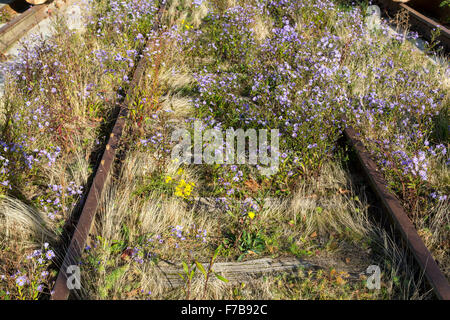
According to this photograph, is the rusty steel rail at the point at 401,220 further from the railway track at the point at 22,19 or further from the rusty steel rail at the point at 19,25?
the rusty steel rail at the point at 19,25

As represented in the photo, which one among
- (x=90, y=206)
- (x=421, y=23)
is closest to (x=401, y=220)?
(x=90, y=206)

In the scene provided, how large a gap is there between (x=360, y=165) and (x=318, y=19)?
165 inches

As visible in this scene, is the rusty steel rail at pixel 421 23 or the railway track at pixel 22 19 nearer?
the railway track at pixel 22 19

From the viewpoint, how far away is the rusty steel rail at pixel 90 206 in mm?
3094

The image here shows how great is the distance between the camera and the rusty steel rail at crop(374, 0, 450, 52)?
7.42 meters

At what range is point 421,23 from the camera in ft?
26.2

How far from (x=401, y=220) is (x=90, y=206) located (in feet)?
9.61

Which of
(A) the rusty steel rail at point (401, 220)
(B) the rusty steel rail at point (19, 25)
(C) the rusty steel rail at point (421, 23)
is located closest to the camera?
(A) the rusty steel rail at point (401, 220)

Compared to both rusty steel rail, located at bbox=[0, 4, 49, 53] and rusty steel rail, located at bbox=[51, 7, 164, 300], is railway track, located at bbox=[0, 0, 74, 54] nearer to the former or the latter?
rusty steel rail, located at bbox=[0, 4, 49, 53]

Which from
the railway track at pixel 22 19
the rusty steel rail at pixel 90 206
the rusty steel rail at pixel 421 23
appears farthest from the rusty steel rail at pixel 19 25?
the rusty steel rail at pixel 421 23

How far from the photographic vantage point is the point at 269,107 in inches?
207

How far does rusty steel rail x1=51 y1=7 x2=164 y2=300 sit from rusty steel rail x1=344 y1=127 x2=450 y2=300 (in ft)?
9.26

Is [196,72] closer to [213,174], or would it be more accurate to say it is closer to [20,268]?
[213,174]

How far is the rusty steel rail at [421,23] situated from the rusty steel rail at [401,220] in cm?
365
